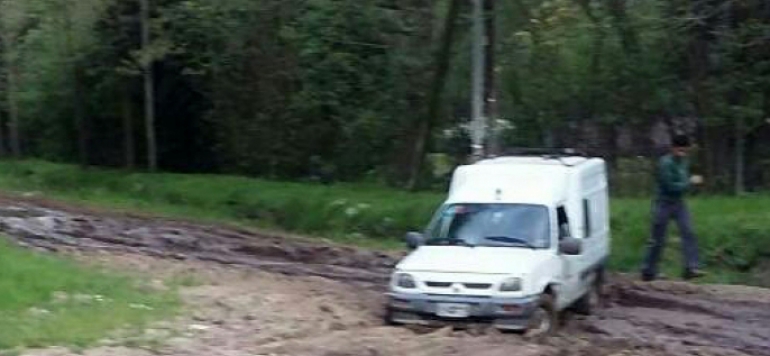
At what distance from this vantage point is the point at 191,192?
3350cm

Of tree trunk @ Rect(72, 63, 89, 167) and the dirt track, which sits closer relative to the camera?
the dirt track

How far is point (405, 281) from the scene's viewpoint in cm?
1617

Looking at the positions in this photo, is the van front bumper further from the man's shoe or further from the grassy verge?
the grassy verge

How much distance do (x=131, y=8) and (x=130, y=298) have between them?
21511 mm

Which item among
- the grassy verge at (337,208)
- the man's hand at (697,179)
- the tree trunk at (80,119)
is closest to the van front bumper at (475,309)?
the grassy verge at (337,208)

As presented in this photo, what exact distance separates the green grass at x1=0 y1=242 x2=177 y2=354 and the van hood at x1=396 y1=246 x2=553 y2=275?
2.61m

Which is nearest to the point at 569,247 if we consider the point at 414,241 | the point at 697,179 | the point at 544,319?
the point at 544,319

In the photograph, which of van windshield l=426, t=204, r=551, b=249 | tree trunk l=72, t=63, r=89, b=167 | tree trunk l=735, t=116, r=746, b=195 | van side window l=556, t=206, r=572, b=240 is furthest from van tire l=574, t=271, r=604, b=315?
tree trunk l=72, t=63, r=89, b=167

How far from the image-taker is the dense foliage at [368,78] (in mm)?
27266

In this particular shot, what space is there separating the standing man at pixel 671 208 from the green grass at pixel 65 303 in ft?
22.4

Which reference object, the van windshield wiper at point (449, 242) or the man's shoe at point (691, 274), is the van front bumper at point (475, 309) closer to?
the van windshield wiper at point (449, 242)

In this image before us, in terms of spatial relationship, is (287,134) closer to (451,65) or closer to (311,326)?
(451,65)

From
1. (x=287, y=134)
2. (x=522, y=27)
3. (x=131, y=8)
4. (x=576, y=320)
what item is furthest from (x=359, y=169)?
(x=576, y=320)

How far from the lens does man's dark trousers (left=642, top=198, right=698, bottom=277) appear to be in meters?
21.0
